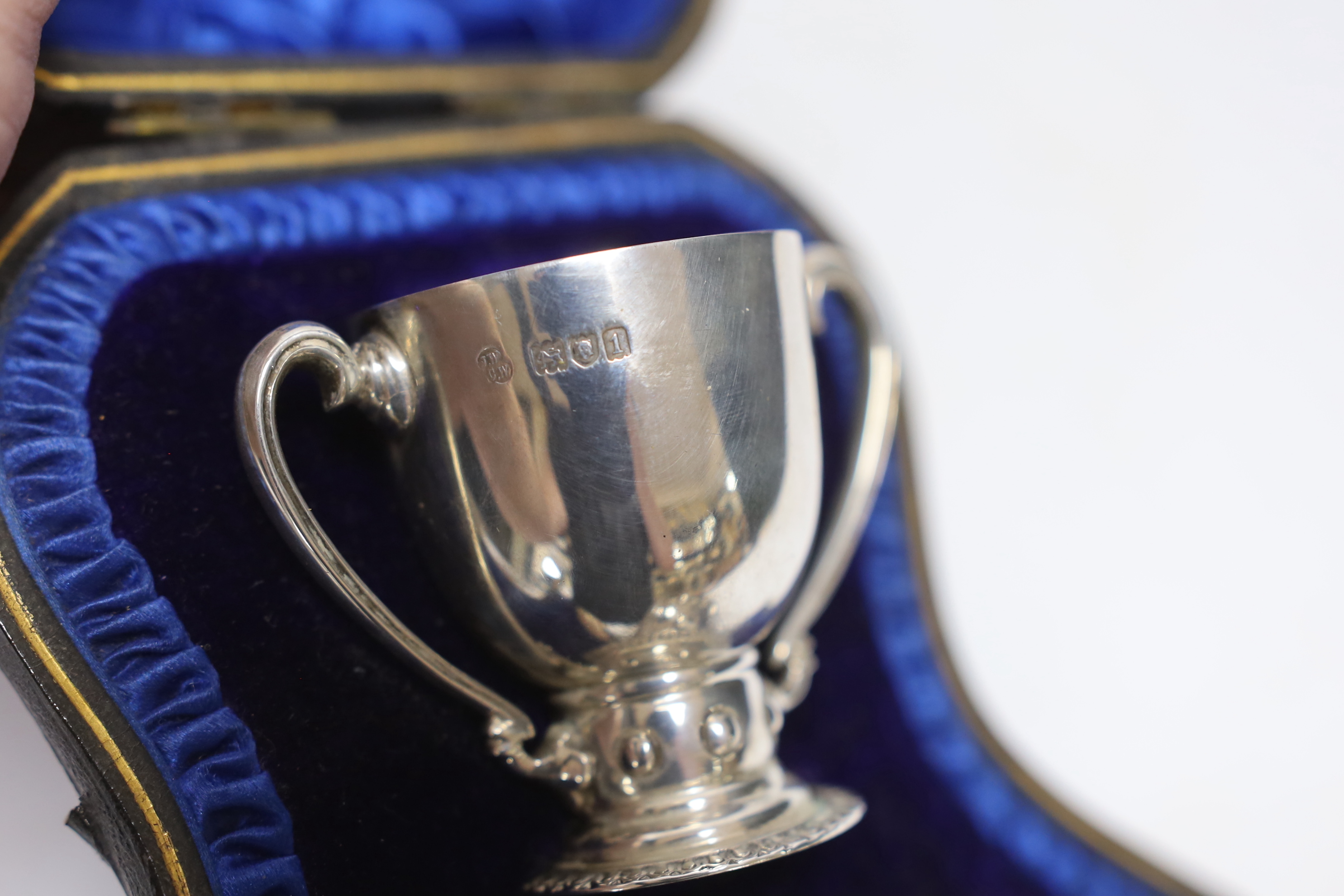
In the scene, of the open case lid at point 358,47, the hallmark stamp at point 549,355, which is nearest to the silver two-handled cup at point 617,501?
the hallmark stamp at point 549,355

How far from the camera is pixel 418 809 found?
46 cm

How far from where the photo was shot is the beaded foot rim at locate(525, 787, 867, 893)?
0.38m

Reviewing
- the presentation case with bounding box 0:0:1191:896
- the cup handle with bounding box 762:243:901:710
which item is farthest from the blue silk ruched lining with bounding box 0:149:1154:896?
the cup handle with bounding box 762:243:901:710

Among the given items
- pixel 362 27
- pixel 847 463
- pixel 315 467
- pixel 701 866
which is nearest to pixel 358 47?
pixel 362 27

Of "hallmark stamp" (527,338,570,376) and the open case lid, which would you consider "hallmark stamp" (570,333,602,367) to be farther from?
the open case lid

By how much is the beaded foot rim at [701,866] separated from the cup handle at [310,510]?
4 cm

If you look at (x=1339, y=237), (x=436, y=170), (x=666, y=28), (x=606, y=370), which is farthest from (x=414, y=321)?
(x=1339, y=237)

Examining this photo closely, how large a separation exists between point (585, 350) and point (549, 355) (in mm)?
14

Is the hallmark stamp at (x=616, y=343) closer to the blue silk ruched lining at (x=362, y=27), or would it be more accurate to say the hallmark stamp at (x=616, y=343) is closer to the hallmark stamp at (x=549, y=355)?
the hallmark stamp at (x=549, y=355)

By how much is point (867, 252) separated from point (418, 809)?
60 cm

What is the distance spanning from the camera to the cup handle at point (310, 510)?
0.37 meters

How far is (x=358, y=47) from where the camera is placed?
60cm

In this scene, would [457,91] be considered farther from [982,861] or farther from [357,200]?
[982,861]

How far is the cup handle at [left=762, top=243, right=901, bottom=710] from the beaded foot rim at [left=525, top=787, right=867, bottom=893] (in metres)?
0.09
